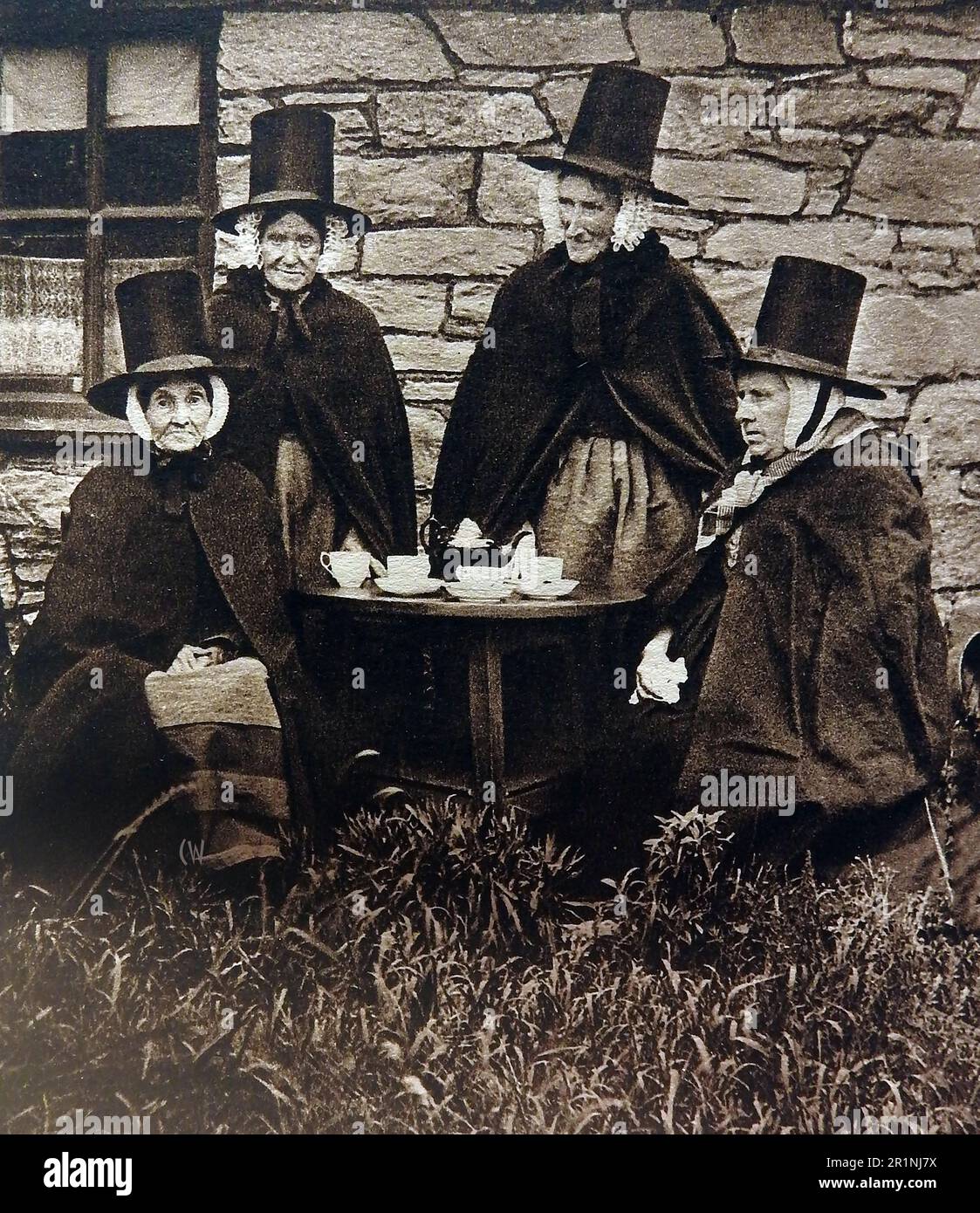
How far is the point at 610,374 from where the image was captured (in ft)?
10.4

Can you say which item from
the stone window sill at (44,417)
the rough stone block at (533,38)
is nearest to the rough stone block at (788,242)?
the rough stone block at (533,38)

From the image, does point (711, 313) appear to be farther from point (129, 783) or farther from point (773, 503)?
point (129, 783)

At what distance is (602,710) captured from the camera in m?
3.14

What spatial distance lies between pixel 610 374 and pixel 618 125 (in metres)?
0.80

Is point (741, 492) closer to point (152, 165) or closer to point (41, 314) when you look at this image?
point (152, 165)

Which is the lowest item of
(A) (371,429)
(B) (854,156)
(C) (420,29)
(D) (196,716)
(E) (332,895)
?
(E) (332,895)

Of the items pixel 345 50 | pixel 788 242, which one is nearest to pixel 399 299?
pixel 345 50

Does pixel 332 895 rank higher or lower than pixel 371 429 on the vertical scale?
lower

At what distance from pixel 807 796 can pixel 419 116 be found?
100 inches

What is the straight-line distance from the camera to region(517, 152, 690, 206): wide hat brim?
10.3ft

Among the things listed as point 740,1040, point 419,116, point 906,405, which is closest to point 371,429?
point 419,116

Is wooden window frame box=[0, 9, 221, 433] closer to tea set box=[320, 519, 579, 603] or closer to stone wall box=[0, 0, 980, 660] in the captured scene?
stone wall box=[0, 0, 980, 660]

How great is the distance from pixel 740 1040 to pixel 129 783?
2110 millimetres

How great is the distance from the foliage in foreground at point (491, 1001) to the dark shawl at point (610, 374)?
109cm
